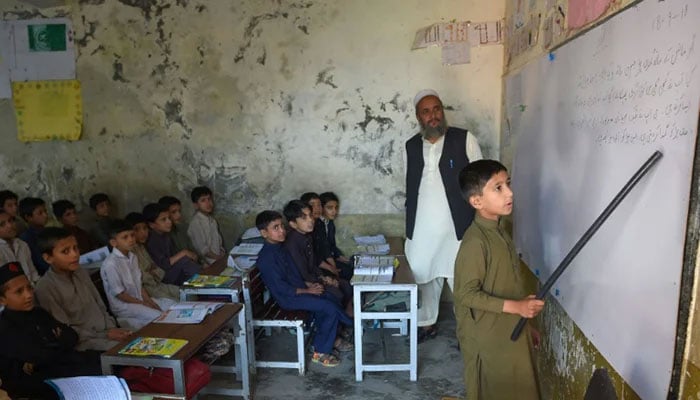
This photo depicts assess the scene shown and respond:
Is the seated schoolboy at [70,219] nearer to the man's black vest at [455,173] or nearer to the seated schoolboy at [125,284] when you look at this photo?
the seated schoolboy at [125,284]

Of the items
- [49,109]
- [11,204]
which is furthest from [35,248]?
[49,109]

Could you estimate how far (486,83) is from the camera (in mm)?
3934

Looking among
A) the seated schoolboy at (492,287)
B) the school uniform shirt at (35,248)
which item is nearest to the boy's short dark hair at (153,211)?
the school uniform shirt at (35,248)

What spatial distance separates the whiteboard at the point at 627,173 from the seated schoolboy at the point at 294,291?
1429mm

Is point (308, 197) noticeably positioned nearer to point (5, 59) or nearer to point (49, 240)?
point (49, 240)

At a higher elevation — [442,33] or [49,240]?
[442,33]

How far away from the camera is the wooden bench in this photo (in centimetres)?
301

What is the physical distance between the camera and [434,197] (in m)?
3.25

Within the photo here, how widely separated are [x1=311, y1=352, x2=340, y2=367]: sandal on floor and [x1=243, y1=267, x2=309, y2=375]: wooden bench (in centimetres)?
11

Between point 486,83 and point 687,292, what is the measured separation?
3.04 meters

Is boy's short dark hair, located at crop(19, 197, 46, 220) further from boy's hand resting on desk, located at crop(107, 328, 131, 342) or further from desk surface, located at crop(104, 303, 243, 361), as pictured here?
desk surface, located at crop(104, 303, 243, 361)

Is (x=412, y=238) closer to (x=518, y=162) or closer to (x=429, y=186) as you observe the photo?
(x=429, y=186)

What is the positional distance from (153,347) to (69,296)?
81cm

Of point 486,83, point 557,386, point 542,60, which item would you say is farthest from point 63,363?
point 486,83
